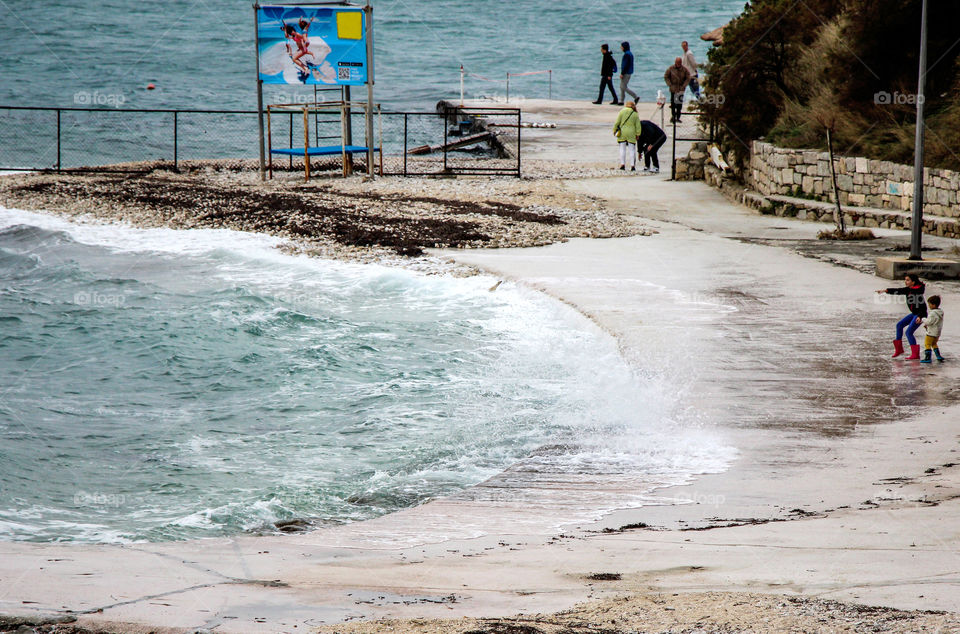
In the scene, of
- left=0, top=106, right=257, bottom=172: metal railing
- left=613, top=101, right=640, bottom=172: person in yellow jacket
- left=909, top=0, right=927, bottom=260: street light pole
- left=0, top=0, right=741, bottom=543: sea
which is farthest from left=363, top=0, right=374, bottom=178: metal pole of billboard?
left=909, top=0, right=927, bottom=260: street light pole

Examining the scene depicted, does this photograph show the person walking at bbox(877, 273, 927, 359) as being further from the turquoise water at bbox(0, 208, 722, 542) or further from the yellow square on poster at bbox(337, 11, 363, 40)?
the yellow square on poster at bbox(337, 11, 363, 40)

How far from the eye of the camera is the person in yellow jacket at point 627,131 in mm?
24469

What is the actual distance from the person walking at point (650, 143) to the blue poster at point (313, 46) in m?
7.52

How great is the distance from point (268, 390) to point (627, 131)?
15.7 m

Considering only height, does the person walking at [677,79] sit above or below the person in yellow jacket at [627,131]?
above

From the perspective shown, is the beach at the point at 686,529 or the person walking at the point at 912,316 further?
the person walking at the point at 912,316

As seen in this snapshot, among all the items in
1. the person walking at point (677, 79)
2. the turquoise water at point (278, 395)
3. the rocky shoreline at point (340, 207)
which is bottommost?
the turquoise water at point (278, 395)

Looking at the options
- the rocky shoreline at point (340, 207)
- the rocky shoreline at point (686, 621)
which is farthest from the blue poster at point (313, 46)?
the rocky shoreline at point (686, 621)

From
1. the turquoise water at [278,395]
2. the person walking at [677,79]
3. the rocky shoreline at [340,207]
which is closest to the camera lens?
the turquoise water at [278,395]

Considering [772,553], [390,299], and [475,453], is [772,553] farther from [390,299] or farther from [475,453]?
[390,299]

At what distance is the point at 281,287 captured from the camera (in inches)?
611

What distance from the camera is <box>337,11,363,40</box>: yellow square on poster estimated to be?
23.1 metres

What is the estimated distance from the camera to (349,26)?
23.2 m

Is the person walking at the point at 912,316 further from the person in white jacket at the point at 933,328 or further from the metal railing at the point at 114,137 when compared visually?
the metal railing at the point at 114,137
